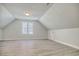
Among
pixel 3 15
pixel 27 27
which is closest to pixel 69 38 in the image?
pixel 27 27

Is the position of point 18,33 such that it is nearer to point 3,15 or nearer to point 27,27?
point 27,27

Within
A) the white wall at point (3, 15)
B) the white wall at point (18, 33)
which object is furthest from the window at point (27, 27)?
the white wall at point (3, 15)

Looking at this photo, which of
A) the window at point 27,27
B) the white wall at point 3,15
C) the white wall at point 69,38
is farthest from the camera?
the white wall at point 69,38

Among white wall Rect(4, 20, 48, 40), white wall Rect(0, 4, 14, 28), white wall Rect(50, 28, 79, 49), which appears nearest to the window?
white wall Rect(4, 20, 48, 40)

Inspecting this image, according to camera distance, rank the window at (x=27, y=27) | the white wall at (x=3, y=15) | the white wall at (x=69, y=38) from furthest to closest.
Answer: the white wall at (x=69, y=38)
the window at (x=27, y=27)
the white wall at (x=3, y=15)

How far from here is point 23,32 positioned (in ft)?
5.36

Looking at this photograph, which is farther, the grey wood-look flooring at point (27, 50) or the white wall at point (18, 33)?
the white wall at point (18, 33)

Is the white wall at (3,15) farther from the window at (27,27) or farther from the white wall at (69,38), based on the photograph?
the white wall at (69,38)

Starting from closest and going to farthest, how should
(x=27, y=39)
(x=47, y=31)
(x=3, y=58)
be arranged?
(x=3, y=58) < (x=27, y=39) < (x=47, y=31)

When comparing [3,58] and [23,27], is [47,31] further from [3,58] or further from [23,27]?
[3,58]

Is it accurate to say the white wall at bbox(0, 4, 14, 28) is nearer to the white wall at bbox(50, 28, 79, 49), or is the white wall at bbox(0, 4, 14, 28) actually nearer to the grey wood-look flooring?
the grey wood-look flooring

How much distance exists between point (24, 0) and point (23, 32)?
0.67 meters

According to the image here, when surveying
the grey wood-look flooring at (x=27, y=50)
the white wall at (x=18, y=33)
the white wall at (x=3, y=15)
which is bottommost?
the grey wood-look flooring at (x=27, y=50)

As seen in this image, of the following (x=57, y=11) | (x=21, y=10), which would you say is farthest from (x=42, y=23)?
(x=21, y=10)
